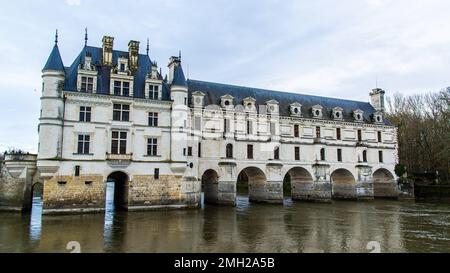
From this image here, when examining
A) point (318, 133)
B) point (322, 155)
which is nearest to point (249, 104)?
point (318, 133)

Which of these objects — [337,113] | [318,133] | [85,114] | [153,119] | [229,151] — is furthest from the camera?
[337,113]

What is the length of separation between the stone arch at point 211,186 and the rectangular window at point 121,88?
1106 centimetres

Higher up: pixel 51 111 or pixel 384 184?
pixel 51 111

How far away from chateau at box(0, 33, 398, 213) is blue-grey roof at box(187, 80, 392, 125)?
0.16 metres

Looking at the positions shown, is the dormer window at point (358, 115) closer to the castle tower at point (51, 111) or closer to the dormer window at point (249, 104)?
the dormer window at point (249, 104)

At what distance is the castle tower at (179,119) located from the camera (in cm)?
3002

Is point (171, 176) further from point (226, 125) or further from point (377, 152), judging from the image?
point (377, 152)

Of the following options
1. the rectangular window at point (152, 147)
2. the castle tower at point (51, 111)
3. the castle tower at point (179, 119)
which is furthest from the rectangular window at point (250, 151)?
the castle tower at point (51, 111)

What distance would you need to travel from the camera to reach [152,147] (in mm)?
29719

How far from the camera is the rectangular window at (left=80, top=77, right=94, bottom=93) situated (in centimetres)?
2792

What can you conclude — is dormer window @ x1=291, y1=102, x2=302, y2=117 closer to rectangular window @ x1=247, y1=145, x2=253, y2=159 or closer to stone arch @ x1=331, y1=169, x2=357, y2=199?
rectangular window @ x1=247, y1=145, x2=253, y2=159

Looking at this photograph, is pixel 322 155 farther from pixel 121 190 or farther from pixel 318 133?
pixel 121 190

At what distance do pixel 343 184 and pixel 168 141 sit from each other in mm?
23069
